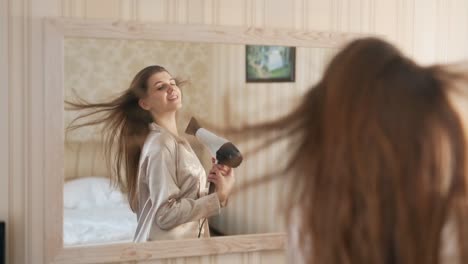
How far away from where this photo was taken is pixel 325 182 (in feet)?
2.81

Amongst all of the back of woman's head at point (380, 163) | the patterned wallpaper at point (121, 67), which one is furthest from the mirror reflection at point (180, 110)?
the back of woman's head at point (380, 163)

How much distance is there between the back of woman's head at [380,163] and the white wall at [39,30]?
1.40 meters

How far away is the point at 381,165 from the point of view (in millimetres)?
837

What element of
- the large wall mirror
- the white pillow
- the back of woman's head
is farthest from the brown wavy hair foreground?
the white pillow

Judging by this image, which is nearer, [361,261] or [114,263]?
[361,261]

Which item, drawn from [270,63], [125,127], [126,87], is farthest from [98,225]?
[270,63]

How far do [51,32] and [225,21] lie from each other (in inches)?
23.3

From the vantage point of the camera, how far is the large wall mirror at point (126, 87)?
2094mm

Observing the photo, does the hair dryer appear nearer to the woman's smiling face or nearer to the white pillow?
the woman's smiling face

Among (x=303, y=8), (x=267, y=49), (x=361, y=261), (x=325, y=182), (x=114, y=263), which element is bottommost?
(x=114, y=263)

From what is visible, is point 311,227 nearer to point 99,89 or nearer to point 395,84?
point 395,84

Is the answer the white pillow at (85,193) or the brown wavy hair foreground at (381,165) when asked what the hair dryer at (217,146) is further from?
the brown wavy hair foreground at (381,165)

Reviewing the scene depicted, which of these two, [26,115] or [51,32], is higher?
[51,32]

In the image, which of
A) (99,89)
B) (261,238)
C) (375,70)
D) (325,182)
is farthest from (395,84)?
(261,238)
